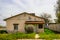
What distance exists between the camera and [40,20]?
120ft

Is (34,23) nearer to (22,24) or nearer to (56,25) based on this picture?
(22,24)

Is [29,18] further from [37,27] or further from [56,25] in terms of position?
[56,25]

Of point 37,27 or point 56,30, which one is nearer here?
point 37,27

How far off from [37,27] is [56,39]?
47.3ft

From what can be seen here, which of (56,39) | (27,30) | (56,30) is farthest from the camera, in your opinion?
(56,30)

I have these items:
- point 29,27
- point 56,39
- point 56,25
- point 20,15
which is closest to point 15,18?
point 20,15

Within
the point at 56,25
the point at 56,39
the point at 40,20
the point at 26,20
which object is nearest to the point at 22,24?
the point at 26,20

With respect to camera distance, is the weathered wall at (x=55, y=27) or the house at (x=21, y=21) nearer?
the house at (x=21, y=21)

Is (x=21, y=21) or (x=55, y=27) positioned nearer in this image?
(x=21, y=21)

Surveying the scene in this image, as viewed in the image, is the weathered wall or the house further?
the weathered wall

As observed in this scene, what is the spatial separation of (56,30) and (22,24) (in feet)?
33.4

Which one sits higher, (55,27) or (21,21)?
(21,21)

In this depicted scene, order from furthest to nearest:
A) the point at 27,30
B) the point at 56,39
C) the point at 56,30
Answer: the point at 56,30 → the point at 27,30 → the point at 56,39

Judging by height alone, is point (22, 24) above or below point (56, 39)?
above
